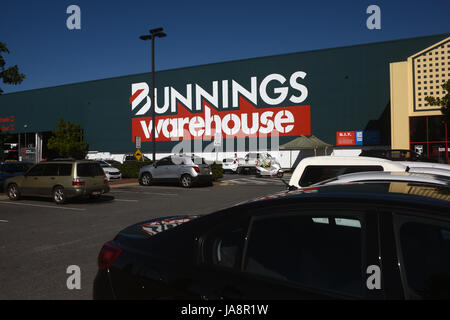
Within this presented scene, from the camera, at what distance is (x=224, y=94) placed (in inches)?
1617

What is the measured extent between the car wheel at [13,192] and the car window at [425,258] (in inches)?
589

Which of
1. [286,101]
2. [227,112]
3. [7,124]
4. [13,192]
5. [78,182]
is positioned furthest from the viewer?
[7,124]

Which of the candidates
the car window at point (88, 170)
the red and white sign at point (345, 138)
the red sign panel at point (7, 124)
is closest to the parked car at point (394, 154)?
the car window at point (88, 170)

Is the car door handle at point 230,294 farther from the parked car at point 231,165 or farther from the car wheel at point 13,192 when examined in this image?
the parked car at point 231,165

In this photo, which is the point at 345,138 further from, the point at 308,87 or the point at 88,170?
the point at 88,170

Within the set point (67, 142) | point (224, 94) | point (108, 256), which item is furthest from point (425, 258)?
point (67, 142)

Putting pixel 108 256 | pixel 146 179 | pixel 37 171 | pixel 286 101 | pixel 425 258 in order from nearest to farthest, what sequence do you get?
pixel 425 258, pixel 108 256, pixel 37 171, pixel 146 179, pixel 286 101

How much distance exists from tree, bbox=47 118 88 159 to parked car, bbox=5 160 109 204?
33509 millimetres

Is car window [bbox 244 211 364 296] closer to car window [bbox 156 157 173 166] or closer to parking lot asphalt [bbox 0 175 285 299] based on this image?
parking lot asphalt [bbox 0 175 285 299]

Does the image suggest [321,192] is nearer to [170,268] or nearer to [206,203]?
[170,268]

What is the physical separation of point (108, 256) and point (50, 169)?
1203 centimetres

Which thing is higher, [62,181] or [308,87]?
[308,87]
